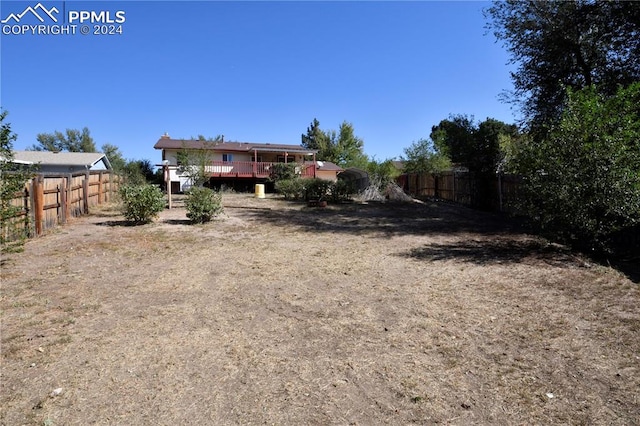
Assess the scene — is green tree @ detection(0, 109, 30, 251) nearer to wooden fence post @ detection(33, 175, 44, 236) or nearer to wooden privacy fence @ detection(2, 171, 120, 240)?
wooden privacy fence @ detection(2, 171, 120, 240)

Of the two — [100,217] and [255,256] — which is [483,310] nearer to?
[255,256]

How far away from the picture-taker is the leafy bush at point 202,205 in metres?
11.8

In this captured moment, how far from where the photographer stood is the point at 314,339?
12.6ft

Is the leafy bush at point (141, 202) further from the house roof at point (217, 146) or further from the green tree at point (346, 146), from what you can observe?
the green tree at point (346, 146)

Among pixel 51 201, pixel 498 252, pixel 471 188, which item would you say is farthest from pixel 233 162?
pixel 498 252

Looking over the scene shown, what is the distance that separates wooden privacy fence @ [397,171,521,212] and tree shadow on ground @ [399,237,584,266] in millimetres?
1088

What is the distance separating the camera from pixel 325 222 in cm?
1278

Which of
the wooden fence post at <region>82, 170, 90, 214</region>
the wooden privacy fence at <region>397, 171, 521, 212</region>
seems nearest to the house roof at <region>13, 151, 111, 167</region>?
the wooden fence post at <region>82, 170, 90, 214</region>

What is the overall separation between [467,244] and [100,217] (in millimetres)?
11109

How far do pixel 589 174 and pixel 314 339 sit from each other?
20.6ft

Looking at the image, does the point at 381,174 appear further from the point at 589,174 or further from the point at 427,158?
the point at 589,174

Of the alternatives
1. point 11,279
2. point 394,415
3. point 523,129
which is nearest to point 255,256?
point 11,279

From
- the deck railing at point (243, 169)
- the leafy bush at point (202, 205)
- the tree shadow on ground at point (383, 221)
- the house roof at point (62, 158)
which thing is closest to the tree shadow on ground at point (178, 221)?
the leafy bush at point (202, 205)

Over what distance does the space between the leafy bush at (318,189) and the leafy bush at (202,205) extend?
7666 mm
